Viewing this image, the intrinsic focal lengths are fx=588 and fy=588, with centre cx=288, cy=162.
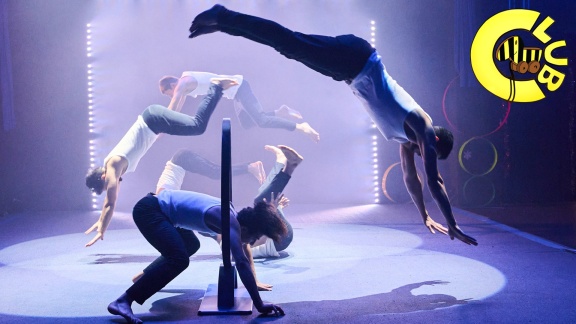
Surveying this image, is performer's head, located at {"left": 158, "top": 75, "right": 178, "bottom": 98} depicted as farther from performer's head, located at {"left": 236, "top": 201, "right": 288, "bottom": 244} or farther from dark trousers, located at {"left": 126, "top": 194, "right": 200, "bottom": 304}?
performer's head, located at {"left": 236, "top": 201, "right": 288, "bottom": 244}

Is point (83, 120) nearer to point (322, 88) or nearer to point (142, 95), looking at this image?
point (142, 95)

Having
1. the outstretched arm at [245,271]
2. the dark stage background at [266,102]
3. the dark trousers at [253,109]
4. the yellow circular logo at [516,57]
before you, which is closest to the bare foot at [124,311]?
the outstretched arm at [245,271]

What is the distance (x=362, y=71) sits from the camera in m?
3.84

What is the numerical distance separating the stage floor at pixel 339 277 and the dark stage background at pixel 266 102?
2.12 m

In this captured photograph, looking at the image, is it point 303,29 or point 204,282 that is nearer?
point 204,282

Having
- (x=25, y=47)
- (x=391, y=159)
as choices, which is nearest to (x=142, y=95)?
(x=25, y=47)

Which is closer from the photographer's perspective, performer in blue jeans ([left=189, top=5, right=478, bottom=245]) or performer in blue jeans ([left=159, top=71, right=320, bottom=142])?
performer in blue jeans ([left=189, top=5, right=478, bottom=245])

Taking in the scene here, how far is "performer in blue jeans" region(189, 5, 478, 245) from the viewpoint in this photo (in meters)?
3.67

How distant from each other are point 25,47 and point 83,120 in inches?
52.7

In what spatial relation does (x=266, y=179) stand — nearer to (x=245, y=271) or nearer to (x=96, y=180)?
(x=96, y=180)

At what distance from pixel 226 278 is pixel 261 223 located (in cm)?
45

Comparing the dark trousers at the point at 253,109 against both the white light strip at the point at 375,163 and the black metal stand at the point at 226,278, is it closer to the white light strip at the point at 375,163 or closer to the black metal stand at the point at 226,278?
the white light strip at the point at 375,163

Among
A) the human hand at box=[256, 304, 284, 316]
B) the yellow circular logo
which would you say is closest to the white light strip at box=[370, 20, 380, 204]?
the yellow circular logo

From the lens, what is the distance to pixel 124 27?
879 cm
